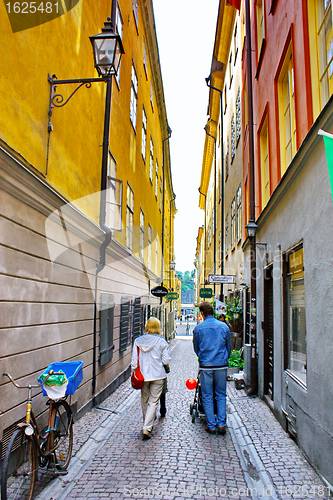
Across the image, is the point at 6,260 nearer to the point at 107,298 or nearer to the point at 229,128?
the point at 107,298

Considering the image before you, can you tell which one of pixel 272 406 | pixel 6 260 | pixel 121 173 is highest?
pixel 121 173

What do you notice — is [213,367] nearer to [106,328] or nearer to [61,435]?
[61,435]

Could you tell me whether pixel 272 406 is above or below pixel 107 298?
below

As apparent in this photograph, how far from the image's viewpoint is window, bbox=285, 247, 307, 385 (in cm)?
550

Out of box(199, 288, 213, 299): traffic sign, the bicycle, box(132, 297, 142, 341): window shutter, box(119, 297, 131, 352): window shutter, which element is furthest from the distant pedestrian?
box(199, 288, 213, 299): traffic sign

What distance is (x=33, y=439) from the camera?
12.3 ft

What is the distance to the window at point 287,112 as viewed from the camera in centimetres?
679

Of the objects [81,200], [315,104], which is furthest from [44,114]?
[315,104]

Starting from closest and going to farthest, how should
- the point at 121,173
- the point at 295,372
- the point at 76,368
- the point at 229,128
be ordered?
the point at 76,368 < the point at 295,372 < the point at 121,173 < the point at 229,128

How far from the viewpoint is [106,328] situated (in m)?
8.95

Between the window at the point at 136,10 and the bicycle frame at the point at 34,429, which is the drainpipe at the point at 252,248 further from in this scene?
the bicycle frame at the point at 34,429

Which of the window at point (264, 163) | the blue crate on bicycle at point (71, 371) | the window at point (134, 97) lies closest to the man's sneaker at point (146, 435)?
the blue crate on bicycle at point (71, 371)

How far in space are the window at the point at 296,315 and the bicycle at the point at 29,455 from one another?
306 centimetres

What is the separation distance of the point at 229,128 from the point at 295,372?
52.8 feet
